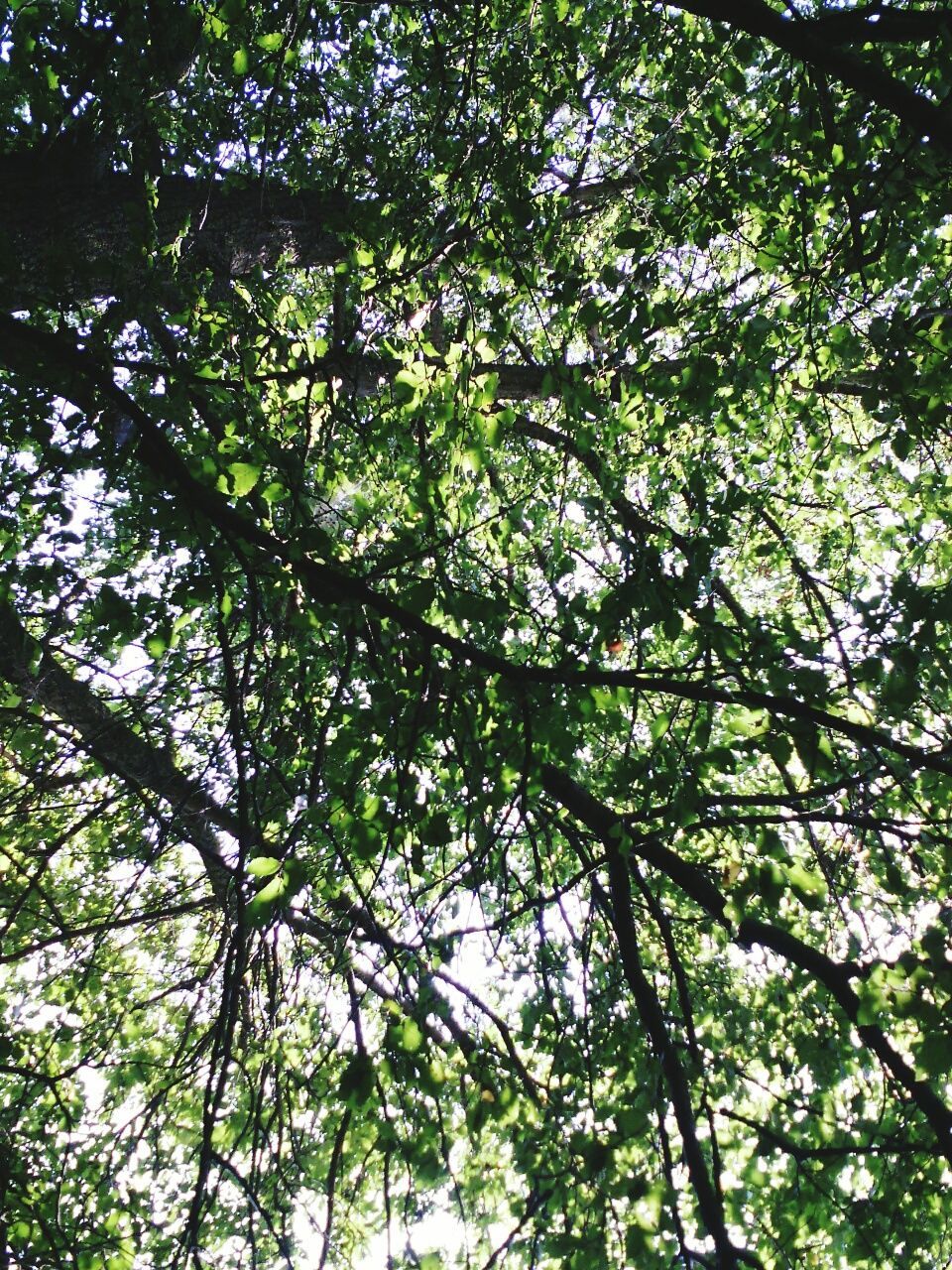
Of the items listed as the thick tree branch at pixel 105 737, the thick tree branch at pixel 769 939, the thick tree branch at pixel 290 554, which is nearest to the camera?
the thick tree branch at pixel 290 554

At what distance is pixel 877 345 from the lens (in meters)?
3.03

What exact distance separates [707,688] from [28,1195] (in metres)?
3.16

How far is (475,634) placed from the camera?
10.2ft

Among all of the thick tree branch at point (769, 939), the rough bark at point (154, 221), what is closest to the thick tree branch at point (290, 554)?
the thick tree branch at point (769, 939)

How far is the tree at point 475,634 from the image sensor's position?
7.21 ft

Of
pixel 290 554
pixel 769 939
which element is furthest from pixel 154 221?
pixel 769 939

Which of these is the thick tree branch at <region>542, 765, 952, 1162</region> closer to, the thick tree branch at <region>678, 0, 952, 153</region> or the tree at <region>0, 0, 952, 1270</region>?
the tree at <region>0, 0, 952, 1270</region>

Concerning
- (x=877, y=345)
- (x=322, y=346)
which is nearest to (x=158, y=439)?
(x=322, y=346)

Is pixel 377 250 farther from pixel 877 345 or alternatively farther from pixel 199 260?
pixel 877 345

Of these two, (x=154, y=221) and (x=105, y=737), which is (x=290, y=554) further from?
(x=105, y=737)

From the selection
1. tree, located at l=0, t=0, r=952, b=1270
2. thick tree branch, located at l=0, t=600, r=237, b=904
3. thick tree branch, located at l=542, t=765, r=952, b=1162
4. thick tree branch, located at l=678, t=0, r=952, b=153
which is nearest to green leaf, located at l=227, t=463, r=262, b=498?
tree, located at l=0, t=0, r=952, b=1270

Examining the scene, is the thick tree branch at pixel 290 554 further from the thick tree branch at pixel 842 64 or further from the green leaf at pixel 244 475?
the thick tree branch at pixel 842 64

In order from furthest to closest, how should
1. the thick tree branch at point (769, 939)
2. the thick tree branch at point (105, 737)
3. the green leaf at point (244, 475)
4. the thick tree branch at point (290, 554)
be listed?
1. the thick tree branch at point (105, 737)
2. the thick tree branch at point (769, 939)
3. the green leaf at point (244, 475)
4. the thick tree branch at point (290, 554)

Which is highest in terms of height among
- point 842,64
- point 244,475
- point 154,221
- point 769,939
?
point 154,221
